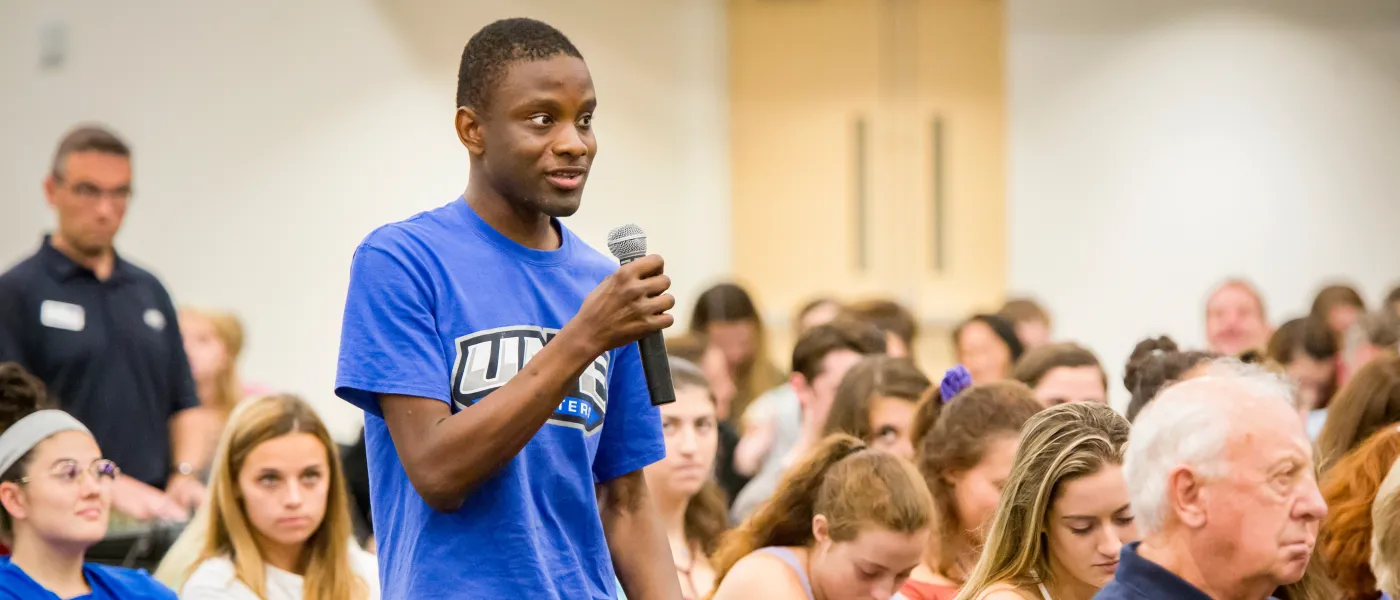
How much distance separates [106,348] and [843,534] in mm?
2294

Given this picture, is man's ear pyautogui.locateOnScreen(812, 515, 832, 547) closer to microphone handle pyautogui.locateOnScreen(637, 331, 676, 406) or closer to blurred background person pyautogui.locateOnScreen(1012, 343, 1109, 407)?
blurred background person pyautogui.locateOnScreen(1012, 343, 1109, 407)

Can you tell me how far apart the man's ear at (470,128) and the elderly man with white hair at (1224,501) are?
804mm

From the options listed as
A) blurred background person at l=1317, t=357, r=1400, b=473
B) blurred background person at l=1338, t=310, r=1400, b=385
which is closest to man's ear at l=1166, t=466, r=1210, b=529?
blurred background person at l=1317, t=357, r=1400, b=473

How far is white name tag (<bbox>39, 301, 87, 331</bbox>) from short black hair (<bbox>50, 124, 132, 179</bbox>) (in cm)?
39

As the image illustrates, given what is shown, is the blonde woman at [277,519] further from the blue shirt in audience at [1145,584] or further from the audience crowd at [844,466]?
the blue shirt in audience at [1145,584]

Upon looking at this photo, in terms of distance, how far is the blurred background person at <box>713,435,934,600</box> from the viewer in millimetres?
2801

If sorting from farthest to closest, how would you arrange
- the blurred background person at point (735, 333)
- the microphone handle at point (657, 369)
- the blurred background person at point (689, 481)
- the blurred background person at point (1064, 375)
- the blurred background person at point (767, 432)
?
the blurred background person at point (735, 333) → the blurred background person at point (767, 432) → the blurred background person at point (1064, 375) → the blurred background person at point (689, 481) → the microphone handle at point (657, 369)

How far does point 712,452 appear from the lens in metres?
3.76

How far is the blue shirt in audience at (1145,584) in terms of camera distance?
161 centimetres

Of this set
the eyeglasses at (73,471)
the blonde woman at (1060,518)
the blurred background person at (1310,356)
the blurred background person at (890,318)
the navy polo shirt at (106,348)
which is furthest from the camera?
Answer: the blurred background person at (890,318)

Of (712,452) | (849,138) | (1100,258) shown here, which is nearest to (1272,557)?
(712,452)

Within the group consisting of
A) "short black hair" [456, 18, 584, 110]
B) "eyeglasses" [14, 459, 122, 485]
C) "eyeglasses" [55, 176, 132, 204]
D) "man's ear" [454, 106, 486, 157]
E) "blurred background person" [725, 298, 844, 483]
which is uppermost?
"short black hair" [456, 18, 584, 110]

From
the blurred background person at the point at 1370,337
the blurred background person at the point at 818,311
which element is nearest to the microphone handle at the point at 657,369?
the blurred background person at the point at 1370,337

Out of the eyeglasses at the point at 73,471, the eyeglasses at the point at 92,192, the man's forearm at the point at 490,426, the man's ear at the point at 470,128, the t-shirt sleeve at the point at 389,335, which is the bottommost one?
the eyeglasses at the point at 73,471
